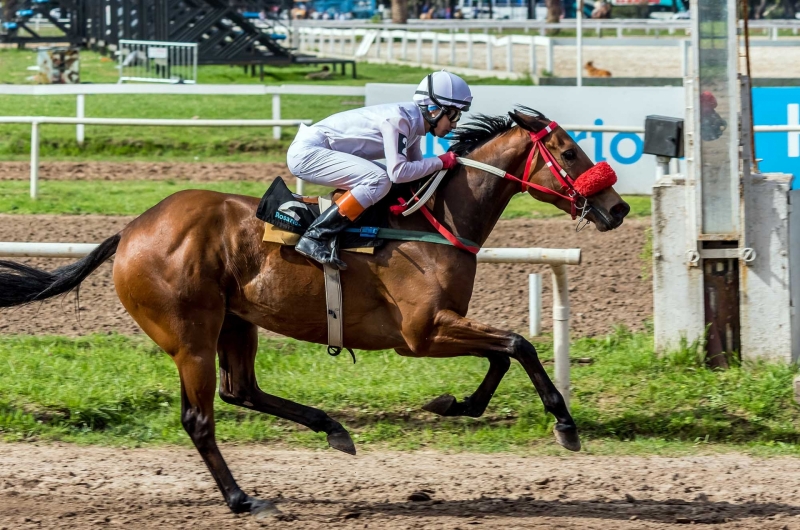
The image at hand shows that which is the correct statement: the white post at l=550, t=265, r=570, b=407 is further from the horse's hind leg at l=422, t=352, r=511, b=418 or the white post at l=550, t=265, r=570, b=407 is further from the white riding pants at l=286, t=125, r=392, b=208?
the white riding pants at l=286, t=125, r=392, b=208

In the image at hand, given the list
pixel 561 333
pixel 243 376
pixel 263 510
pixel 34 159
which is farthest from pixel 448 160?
pixel 34 159

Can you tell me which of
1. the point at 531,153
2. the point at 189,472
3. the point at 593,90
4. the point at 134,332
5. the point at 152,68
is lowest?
the point at 189,472

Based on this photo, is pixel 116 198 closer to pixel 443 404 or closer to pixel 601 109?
pixel 601 109

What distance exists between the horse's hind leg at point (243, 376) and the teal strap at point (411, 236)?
2.94 feet

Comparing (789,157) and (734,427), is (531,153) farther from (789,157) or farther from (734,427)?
(789,157)

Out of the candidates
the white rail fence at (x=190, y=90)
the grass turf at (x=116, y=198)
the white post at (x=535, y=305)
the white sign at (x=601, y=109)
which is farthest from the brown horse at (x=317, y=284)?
the white rail fence at (x=190, y=90)

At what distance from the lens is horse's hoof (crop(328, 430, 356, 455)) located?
5457 mm

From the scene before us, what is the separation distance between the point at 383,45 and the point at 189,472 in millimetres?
28640

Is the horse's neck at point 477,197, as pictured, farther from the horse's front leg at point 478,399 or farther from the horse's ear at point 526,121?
the horse's front leg at point 478,399

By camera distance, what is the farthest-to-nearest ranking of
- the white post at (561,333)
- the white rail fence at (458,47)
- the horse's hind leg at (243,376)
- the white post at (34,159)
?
1. the white rail fence at (458,47)
2. the white post at (34,159)
3. the white post at (561,333)
4. the horse's hind leg at (243,376)

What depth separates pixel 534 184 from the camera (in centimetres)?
538

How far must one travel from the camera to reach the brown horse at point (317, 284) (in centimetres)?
522

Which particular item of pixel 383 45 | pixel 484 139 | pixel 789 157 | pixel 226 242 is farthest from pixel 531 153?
pixel 383 45

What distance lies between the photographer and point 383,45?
33.3 m
